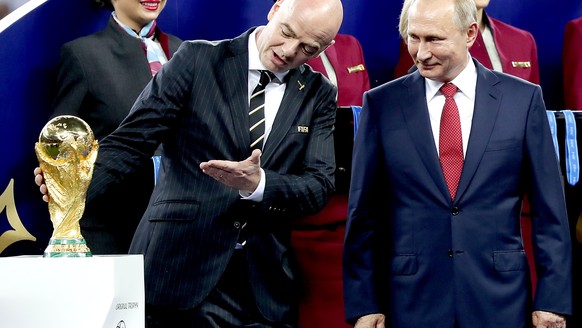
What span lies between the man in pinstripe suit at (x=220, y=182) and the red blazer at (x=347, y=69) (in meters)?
1.15

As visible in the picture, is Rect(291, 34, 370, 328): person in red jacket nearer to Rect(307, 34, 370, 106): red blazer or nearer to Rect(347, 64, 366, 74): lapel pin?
Rect(307, 34, 370, 106): red blazer

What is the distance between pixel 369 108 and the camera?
2617mm

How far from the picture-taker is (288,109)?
8.36 feet

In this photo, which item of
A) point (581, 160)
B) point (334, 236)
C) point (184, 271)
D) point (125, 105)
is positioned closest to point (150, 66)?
point (125, 105)

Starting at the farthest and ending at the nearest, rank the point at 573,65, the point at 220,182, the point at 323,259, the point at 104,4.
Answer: the point at 573,65 < the point at 104,4 < the point at 323,259 < the point at 220,182

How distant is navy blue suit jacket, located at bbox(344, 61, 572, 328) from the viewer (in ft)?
8.16

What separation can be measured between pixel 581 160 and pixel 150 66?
1369mm

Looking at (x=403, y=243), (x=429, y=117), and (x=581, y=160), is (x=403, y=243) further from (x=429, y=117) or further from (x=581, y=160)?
(x=581, y=160)

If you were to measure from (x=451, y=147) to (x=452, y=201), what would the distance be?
13 cm

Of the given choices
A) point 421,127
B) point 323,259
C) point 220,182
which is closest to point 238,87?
point 220,182

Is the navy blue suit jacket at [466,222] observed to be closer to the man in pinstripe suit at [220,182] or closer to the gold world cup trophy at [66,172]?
the man in pinstripe suit at [220,182]

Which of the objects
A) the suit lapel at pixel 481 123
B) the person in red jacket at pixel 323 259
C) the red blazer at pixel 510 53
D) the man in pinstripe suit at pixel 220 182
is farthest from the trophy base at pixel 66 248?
the red blazer at pixel 510 53

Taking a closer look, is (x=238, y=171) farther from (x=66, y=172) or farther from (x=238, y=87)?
(x=66, y=172)

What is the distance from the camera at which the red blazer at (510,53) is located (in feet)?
12.5
